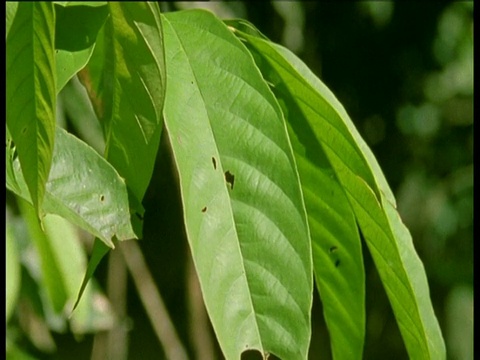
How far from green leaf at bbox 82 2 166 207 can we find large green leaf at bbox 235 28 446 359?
5.4 inches

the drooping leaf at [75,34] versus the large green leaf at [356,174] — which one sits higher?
the drooping leaf at [75,34]

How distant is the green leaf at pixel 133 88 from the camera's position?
626 mm

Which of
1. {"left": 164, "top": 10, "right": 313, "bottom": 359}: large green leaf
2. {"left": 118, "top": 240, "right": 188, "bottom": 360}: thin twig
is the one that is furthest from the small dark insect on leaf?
{"left": 118, "top": 240, "right": 188, "bottom": 360}: thin twig

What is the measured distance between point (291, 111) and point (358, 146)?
0.21ft

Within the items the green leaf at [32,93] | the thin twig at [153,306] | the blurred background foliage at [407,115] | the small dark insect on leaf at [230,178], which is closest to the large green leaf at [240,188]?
the small dark insect on leaf at [230,178]

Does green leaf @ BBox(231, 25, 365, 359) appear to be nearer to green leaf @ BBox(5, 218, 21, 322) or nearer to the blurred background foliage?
green leaf @ BBox(5, 218, 21, 322)

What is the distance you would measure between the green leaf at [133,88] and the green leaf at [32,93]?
6 cm

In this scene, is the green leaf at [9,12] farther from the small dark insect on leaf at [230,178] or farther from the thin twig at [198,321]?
the thin twig at [198,321]

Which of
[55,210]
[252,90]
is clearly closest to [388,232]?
[252,90]

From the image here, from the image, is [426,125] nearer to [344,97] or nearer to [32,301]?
[344,97]

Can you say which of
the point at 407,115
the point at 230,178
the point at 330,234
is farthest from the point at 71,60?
the point at 407,115

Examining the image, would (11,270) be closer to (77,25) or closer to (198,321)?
(77,25)

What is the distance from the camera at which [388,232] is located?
0.79 meters

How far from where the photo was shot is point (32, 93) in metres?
0.64
